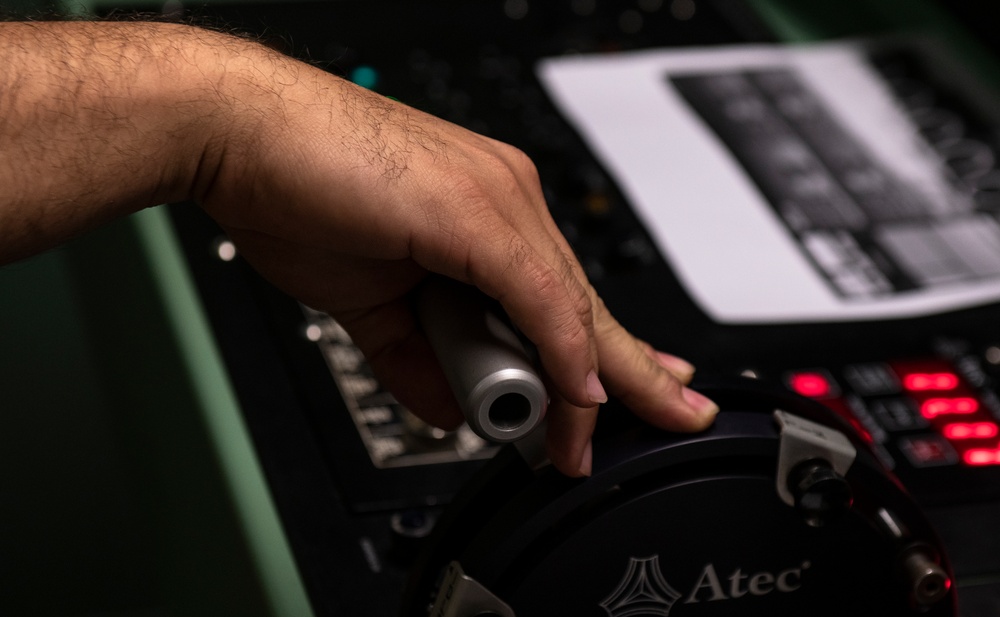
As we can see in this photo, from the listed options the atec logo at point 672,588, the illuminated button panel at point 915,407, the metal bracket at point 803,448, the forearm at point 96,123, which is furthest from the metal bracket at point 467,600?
the illuminated button panel at point 915,407

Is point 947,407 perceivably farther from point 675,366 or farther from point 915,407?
point 675,366

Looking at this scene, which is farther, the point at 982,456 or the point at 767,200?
the point at 767,200

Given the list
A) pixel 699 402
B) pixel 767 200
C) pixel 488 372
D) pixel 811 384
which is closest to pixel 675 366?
pixel 699 402

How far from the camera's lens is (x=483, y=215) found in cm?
66

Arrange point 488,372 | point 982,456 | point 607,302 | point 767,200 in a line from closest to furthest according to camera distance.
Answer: point 488,372, point 982,456, point 607,302, point 767,200

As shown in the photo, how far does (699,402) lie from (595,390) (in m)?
0.06

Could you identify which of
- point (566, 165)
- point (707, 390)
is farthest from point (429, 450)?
point (566, 165)

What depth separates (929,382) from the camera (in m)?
1.03

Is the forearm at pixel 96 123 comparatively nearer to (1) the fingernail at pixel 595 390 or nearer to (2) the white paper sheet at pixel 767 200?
(1) the fingernail at pixel 595 390

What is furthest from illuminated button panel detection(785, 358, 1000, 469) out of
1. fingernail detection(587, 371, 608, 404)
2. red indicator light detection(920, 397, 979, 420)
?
fingernail detection(587, 371, 608, 404)

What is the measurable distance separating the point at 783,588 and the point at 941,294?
529 mm

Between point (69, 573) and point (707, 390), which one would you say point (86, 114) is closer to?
point (707, 390)

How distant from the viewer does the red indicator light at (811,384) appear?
39.6 inches

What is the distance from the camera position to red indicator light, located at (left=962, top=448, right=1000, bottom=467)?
966 mm
